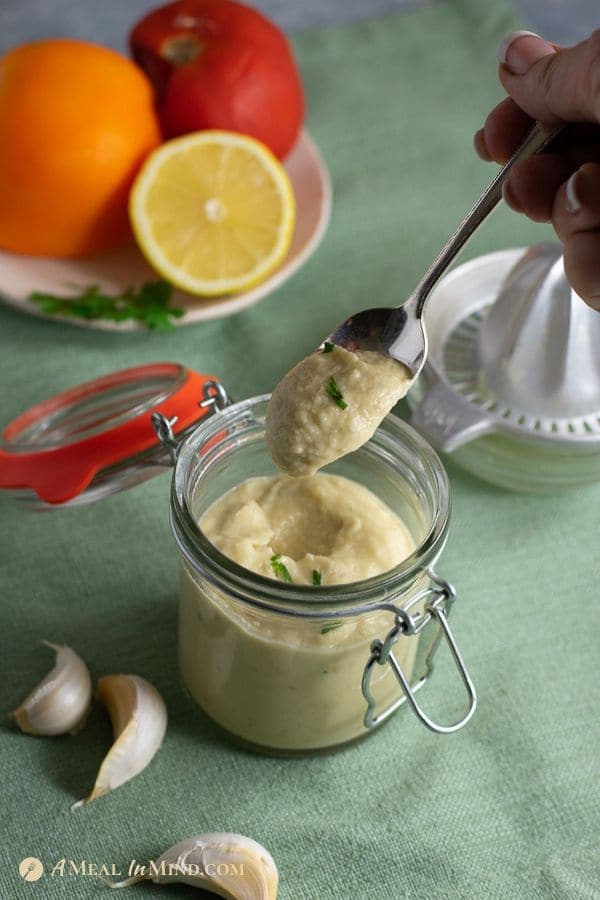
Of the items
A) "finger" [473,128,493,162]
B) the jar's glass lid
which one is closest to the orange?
the jar's glass lid

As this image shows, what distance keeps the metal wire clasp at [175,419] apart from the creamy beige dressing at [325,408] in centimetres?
15

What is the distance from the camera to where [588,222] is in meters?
1.05

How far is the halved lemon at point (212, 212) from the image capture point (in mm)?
1760

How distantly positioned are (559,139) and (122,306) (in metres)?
0.84

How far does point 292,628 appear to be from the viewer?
1103 millimetres

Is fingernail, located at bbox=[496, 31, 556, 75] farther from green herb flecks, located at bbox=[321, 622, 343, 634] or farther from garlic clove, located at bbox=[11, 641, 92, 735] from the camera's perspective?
garlic clove, located at bbox=[11, 641, 92, 735]

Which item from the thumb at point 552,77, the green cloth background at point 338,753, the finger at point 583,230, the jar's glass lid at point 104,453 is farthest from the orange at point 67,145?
the finger at point 583,230

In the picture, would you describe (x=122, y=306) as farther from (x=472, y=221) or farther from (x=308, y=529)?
(x=472, y=221)

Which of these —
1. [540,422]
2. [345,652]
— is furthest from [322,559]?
[540,422]

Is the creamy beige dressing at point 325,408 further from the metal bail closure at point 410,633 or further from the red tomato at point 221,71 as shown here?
the red tomato at point 221,71

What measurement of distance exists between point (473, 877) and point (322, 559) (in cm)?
38

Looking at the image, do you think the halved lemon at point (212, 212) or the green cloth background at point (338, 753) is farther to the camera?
the halved lemon at point (212, 212)

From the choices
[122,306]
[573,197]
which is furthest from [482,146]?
[122,306]

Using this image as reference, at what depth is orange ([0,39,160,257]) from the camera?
1.75m
